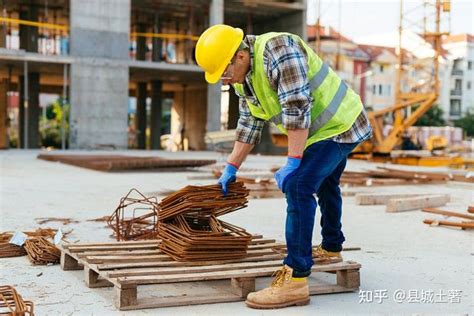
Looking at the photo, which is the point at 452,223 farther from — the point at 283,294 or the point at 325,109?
the point at 283,294

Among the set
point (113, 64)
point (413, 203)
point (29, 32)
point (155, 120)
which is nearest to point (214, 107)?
point (113, 64)

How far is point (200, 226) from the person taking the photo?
4.40m

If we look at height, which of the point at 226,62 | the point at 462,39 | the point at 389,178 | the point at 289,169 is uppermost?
the point at 462,39

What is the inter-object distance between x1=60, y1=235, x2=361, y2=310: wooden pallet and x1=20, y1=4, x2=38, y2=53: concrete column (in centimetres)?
2859

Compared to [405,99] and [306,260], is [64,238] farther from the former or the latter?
[405,99]

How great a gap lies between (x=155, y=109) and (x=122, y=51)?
342 inches

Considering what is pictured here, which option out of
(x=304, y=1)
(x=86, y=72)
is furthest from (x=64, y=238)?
(x=304, y=1)

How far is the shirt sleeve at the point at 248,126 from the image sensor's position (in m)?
4.20

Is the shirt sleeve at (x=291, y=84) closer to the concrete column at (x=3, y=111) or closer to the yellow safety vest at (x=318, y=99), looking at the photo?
the yellow safety vest at (x=318, y=99)

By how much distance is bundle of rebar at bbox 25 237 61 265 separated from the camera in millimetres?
4625

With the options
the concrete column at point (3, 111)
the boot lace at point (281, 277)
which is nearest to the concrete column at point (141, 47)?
the concrete column at point (3, 111)

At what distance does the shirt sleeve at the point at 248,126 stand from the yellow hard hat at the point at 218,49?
1.97 feet

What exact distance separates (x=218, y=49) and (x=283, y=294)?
1.49 m

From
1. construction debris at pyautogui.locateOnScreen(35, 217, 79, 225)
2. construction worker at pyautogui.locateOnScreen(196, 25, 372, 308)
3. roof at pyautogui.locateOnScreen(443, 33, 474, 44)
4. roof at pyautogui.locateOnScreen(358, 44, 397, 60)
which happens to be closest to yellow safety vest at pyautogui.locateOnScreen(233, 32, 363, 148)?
construction worker at pyautogui.locateOnScreen(196, 25, 372, 308)
